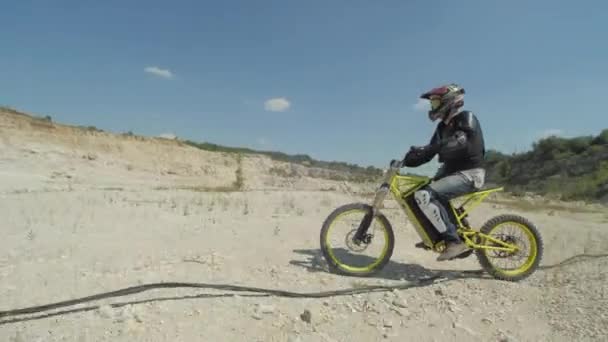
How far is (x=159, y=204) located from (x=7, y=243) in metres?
3.77

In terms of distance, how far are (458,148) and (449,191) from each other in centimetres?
50

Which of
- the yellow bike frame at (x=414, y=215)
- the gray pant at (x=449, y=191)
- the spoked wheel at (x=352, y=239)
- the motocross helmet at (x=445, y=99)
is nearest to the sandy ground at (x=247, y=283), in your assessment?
the spoked wheel at (x=352, y=239)

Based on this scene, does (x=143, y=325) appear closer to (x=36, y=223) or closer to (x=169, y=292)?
(x=169, y=292)

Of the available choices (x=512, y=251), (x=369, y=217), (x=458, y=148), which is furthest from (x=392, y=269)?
(x=458, y=148)

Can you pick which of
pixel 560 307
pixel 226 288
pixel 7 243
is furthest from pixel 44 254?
pixel 560 307

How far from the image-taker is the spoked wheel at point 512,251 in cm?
431

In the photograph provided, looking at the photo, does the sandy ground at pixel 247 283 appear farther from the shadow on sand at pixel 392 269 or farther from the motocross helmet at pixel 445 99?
the motocross helmet at pixel 445 99

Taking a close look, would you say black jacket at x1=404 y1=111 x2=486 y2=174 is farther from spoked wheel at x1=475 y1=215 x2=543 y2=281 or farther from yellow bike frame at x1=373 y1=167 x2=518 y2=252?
spoked wheel at x1=475 y1=215 x2=543 y2=281

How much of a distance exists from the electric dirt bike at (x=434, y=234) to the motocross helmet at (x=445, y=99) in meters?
0.81

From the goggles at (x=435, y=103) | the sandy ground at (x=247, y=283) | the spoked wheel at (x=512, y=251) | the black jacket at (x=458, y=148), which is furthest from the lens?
the goggles at (x=435, y=103)

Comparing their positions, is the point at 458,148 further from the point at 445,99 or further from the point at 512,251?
the point at 512,251

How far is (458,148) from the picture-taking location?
4.17m

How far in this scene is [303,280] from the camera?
13.1 ft

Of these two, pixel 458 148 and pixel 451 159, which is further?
pixel 451 159
